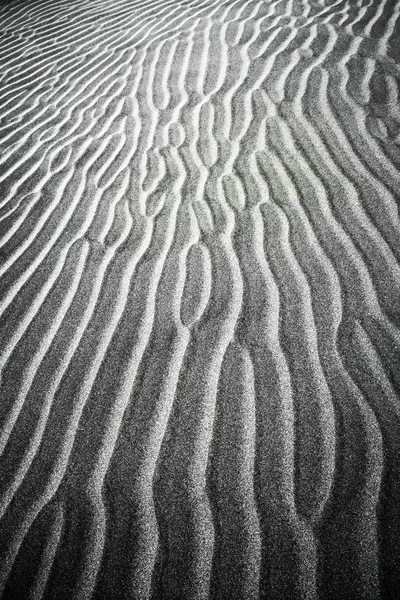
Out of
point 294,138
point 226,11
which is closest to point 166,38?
point 226,11

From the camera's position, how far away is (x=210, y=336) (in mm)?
1926

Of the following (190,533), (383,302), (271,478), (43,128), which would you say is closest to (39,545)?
(190,533)

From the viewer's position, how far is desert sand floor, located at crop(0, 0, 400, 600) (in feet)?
4.44

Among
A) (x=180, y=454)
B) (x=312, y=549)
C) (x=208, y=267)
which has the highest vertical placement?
(x=208, y=267)

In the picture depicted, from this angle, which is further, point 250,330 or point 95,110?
point 95,110

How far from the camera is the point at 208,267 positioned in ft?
7.35

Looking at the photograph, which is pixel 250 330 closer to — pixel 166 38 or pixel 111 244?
pixel 111 244

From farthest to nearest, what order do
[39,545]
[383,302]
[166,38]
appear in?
[166,38], [383,302], [39,545]

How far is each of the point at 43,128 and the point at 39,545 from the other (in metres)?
3.64

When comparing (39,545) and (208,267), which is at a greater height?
(208,267)

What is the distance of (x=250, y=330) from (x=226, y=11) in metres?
4.93

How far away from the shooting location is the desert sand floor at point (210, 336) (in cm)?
135

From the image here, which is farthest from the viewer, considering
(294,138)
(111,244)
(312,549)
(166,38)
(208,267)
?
(166,38)

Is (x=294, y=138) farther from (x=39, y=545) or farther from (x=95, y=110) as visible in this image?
(x=39, y=545)
